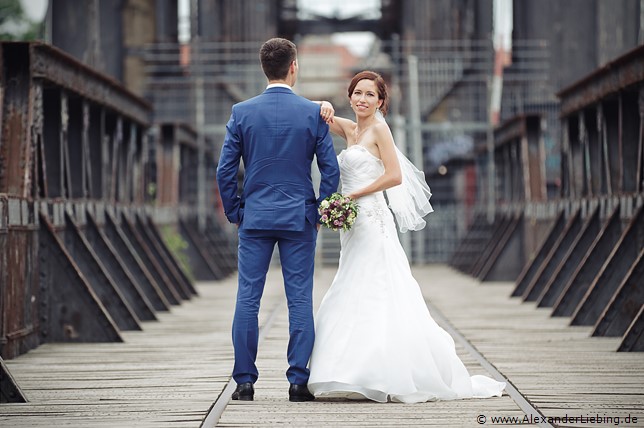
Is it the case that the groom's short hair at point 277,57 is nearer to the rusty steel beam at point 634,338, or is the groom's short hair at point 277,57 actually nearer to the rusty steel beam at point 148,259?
the rusty steel beam at point 634,338

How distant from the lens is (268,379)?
7.91 meters

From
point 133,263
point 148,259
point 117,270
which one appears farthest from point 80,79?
point 148,259

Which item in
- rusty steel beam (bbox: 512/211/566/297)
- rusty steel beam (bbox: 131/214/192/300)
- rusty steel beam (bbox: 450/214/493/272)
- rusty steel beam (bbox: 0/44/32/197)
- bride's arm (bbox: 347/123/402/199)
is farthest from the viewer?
rusty steel beam (bbox: 450/214/493/272)

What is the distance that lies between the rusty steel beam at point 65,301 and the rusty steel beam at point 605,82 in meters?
4.78

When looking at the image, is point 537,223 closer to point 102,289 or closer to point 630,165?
point 630,165

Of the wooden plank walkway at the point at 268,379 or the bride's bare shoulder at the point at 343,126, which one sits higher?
the bride's bare shoulder at the point at 343,126

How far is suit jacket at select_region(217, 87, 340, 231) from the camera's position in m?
6.95

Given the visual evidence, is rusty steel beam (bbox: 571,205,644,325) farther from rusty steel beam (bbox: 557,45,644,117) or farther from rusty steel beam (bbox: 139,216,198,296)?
rusty steel beam (bbox: 139,216,198,296)

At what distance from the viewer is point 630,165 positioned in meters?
12.2

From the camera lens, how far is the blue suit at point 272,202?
6.94 m

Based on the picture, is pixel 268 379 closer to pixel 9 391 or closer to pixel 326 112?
pixel 9 391

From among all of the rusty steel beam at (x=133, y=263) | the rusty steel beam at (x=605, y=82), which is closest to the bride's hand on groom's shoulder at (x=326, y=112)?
the rusty steel beam at (x=605, y=82)

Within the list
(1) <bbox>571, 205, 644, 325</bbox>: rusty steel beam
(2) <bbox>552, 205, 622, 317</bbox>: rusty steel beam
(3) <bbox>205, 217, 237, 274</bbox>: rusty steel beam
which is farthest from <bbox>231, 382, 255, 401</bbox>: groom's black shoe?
(3) <bbox>205, 217, 237, 274</bbox>: rusty steel beam

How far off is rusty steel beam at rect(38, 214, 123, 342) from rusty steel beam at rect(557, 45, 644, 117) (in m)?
4.78
